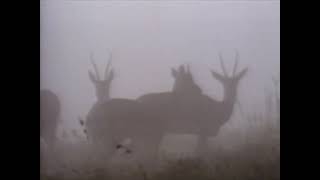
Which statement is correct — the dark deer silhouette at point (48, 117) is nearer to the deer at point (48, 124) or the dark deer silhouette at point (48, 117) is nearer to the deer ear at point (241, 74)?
the deer at point (48, 124)

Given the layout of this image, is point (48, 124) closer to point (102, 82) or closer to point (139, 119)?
point (102, 82)

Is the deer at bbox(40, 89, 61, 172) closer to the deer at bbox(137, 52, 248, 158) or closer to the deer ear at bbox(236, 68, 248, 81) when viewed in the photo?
the deer at bbox(137, 52, 248, 158)

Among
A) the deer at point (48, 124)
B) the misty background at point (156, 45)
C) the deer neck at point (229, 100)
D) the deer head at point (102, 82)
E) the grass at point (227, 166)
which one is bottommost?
the grass at point (227, 166)

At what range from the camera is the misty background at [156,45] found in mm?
2201

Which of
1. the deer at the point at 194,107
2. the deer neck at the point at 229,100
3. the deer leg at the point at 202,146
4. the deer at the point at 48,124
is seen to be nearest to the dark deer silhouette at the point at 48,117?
the deer at the point at 48,124

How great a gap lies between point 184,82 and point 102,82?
1.21ft

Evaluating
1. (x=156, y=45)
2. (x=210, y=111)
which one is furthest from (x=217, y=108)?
(x=156, y=45)

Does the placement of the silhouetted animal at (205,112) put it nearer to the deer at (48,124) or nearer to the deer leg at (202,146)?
the deer leg at (202,146)

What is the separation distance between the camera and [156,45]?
2203mm

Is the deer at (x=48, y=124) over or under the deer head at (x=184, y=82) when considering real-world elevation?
under

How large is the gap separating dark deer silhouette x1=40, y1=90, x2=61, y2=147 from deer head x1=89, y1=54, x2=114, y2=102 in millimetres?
189

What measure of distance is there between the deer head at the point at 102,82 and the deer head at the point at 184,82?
29 centimetres

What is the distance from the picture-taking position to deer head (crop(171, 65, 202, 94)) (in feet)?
7.22
